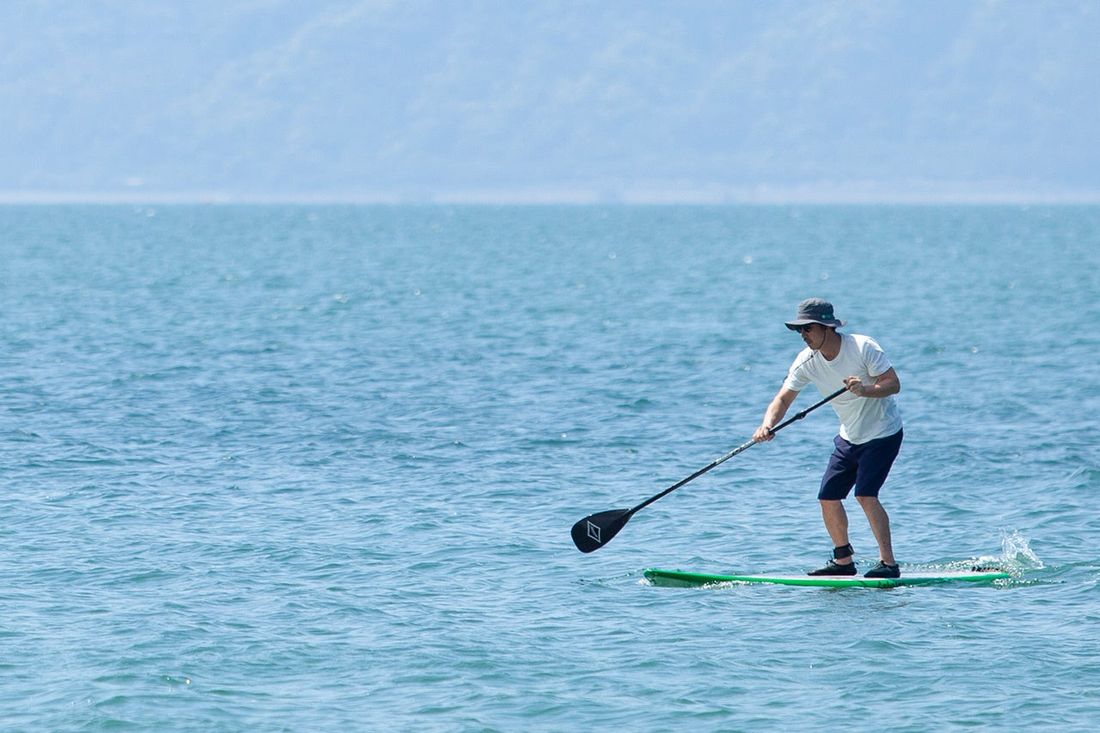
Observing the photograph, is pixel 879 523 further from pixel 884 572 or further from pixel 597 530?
pixel 597 530

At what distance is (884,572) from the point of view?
596 inches

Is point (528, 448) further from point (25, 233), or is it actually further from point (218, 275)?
point (25, 233)

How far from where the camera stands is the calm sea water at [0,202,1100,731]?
1224cm

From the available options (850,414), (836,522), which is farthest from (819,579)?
(850,414)

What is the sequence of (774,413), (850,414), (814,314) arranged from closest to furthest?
1. (814,314)
2. (850,414)
3. (774,413)

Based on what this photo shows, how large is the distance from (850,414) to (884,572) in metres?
1.48

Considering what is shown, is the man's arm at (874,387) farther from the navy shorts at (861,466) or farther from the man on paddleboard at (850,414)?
the navy shorts at (861,466)

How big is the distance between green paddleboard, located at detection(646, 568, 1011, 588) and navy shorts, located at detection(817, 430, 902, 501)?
0.72 metres

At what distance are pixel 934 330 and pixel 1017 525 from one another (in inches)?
1002

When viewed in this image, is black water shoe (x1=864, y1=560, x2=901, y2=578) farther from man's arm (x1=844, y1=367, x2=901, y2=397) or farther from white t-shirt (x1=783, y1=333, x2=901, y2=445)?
man's arm (x1=844, y1=367, x2=901, y2=397)

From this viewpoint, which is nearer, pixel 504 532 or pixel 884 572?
pixel 884 572

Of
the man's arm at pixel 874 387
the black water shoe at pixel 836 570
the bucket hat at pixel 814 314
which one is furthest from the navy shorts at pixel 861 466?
the bucket hat at pixel 814 314

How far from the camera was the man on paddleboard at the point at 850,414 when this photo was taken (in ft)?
46.6

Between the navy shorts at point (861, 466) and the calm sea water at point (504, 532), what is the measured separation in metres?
0.89
